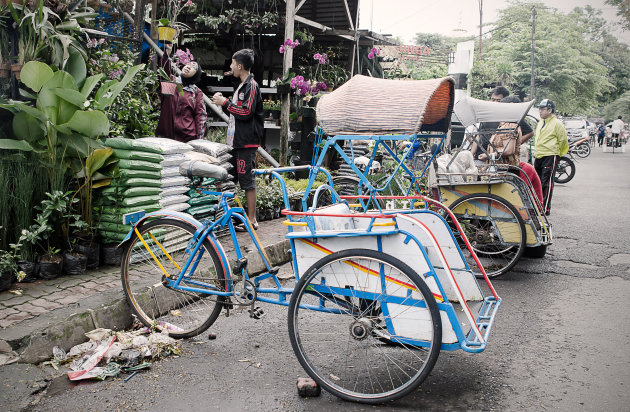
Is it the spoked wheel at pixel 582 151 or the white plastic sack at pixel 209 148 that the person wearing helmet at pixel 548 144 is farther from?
the spoked wheel at pixel 582 151

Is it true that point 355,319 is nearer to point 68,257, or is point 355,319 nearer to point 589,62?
point 68,257

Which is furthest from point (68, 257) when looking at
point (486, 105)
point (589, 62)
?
point (589, 62)

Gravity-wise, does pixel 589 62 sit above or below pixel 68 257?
above

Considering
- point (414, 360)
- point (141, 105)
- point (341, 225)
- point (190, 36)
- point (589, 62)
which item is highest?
point (589, 62)

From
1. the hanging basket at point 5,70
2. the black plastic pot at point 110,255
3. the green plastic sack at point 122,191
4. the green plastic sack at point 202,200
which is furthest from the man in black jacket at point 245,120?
the hanging basket at point 5,70

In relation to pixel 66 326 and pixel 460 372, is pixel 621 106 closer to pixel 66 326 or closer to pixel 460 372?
pixel 460 372

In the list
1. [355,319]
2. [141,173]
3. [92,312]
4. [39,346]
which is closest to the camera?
[355,319]

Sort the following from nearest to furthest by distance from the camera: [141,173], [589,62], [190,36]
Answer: [141,173]
[190,36]
[589,62]

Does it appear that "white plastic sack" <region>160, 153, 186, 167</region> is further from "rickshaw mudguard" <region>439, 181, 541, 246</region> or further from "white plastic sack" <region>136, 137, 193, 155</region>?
"rickshaw mudguard" <region>439, 181, 541, 246</region>

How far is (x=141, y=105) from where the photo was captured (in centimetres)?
682

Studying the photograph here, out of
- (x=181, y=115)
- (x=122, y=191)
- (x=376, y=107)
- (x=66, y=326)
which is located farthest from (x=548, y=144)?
(x=66, y=326)

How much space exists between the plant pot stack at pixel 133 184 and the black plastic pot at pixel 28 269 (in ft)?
2.28

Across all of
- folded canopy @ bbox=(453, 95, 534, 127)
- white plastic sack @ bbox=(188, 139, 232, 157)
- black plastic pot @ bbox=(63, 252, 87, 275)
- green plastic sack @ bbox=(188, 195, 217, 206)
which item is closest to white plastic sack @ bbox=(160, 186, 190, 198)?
green plastic sack @ bbox=(188, 195, 217, 206)

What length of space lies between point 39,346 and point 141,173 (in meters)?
2.12
